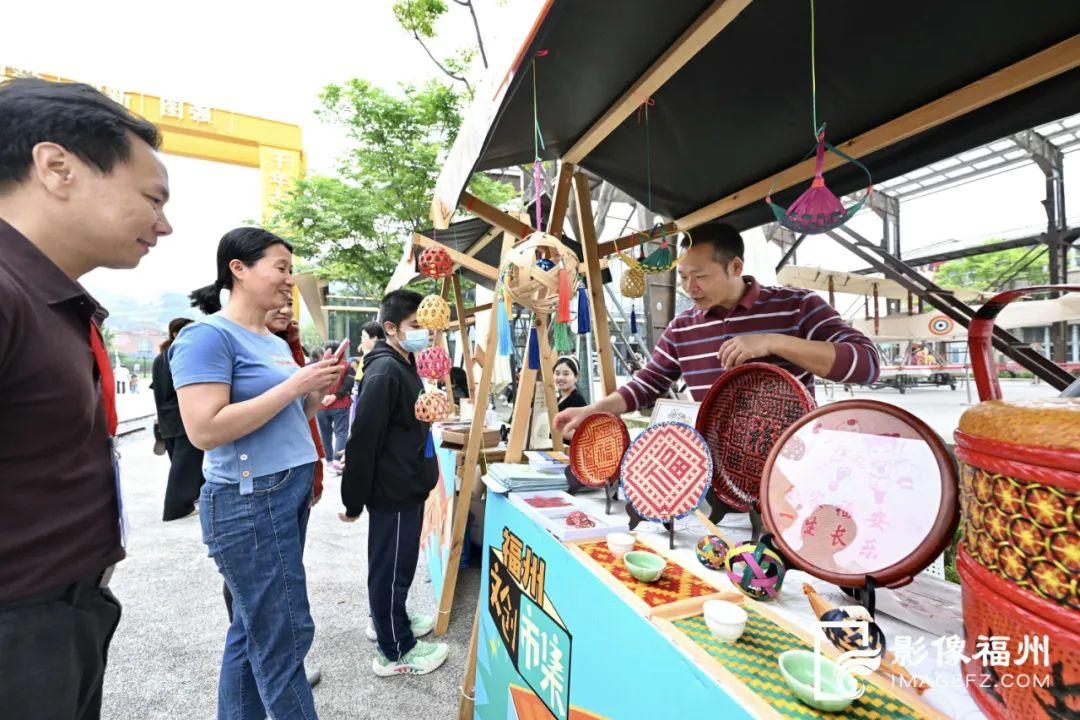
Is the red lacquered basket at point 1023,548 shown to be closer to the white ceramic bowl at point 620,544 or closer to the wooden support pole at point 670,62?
the white ceramic bowl at point 620,544

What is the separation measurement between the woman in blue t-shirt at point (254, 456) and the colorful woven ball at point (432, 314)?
1437 mm

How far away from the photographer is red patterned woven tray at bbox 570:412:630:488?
1.83 metres

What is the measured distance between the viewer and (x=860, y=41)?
6.27ft

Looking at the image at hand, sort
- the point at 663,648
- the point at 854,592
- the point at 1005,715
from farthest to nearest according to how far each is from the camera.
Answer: the point at 854,592
the point at 663,648
the point at 1005,715

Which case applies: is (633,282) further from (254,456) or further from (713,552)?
(254,456)

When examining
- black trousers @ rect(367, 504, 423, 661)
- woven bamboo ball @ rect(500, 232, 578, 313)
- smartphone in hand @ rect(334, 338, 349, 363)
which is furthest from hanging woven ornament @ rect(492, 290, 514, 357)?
black trousers @ rect(367, 504, 423, 661)

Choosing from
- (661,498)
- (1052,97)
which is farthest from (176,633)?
(1052,97)

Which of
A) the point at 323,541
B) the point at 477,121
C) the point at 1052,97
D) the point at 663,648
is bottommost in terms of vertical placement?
the point at 323,541

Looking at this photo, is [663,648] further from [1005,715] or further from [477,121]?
[477,121]

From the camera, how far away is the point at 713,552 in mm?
1279

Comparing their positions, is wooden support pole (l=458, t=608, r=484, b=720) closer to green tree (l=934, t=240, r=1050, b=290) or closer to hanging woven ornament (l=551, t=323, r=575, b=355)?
hanging woven ornament (l=551, t=323, r=575, b=355)

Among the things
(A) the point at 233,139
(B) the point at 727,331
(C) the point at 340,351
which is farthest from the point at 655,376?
(A) the point at 233,139

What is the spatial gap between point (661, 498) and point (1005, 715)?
2.71 ft

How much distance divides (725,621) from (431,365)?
2.60 metres
